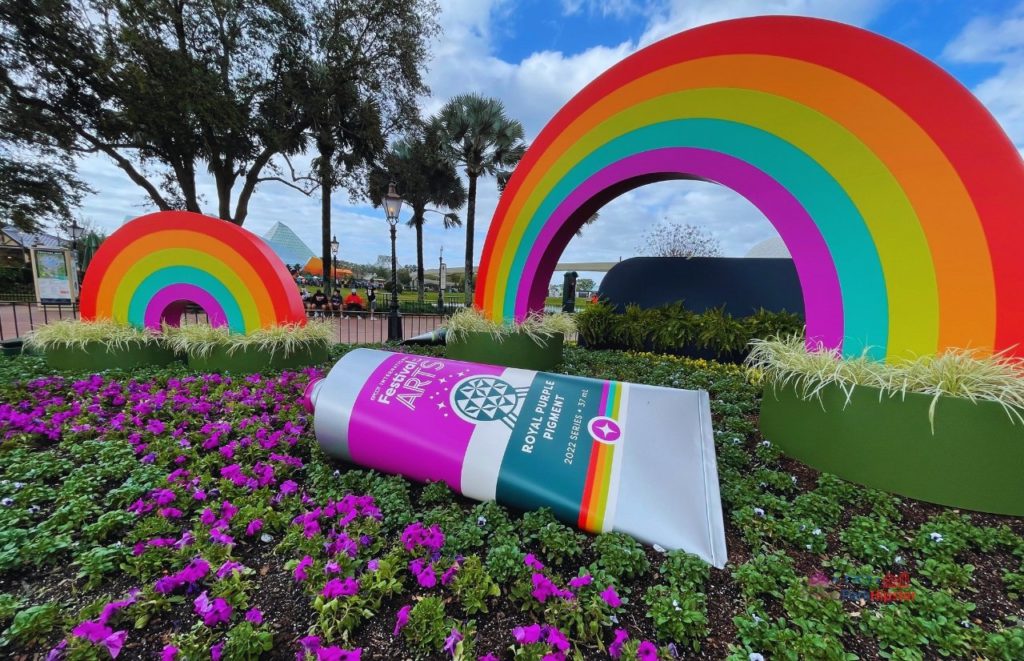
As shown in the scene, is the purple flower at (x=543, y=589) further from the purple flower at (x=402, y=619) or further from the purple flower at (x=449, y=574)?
the purple flower at (x=402, y=619)

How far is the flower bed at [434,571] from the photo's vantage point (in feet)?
4.69

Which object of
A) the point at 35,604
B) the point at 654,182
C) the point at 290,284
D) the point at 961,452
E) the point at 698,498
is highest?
the point at 654,182

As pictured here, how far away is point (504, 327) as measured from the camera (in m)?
5.33

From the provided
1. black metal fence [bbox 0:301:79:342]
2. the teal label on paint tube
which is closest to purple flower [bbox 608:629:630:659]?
the teal label on paint tube

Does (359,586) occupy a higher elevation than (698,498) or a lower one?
lower

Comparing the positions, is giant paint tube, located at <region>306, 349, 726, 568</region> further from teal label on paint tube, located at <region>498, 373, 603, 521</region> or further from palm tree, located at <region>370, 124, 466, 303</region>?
palm tree, located at <region>370, 124, 466, 303</region>

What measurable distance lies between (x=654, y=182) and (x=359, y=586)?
16.1 ft

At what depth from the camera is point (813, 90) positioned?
311 centimetres

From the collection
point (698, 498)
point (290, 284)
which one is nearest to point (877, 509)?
point (698, 498)

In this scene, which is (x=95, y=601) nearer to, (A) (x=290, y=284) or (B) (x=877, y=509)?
(B) (x=877, y=509)

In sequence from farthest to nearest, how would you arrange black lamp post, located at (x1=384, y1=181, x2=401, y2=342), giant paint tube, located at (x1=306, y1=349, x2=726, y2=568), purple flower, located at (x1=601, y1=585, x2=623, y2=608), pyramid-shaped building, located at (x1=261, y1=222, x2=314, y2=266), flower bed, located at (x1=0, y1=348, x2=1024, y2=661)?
pyramid-shaped building, located at (x1=261, y1=222, x2=314, y2=266), black lamp post, located at (x1=384, y1=181, x2=401, y2=342), giant paint tube, located at (x1=306, y1=349, x2=726, y2=568), purple flower, located at (x1=601, y1=585, x2=623, y2=608), flower bed, located at (x1=0, y1=348, x2=1024, y2=661)

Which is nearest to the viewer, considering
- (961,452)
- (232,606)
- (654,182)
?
(232,606)

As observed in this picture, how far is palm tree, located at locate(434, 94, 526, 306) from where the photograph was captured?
18.3 meters

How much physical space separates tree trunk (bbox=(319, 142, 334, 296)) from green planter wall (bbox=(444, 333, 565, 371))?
13.9 metres
